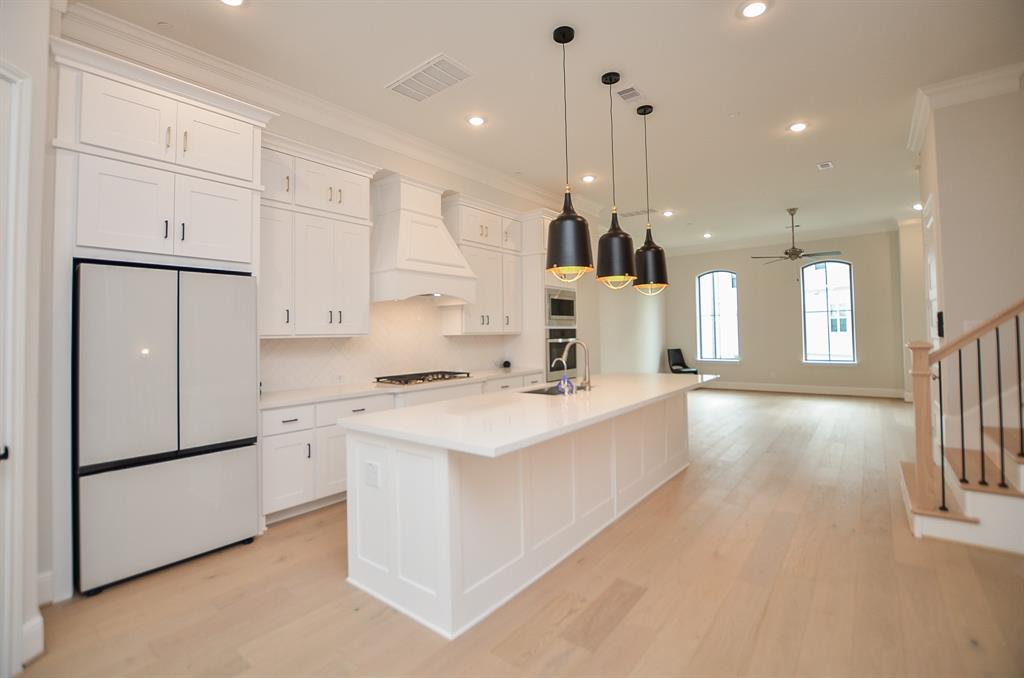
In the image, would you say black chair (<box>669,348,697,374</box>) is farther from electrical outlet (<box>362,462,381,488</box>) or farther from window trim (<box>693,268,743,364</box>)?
electrical outlet (<box>362,462,381,488</box>)

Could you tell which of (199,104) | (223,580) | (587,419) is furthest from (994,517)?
(199,104)

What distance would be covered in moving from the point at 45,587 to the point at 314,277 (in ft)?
7.68

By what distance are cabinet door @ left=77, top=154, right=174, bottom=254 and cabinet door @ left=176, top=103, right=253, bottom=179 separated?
0.21m

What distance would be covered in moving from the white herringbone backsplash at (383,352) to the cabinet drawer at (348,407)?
56 centimetres

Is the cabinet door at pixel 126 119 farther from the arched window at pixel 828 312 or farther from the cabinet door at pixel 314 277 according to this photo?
the arched window at pixel 828 312

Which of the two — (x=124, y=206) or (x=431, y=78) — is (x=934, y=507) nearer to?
(x=431, y=78)

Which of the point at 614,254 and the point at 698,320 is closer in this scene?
the point at 614,254

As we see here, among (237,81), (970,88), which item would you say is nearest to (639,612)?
(237,81)

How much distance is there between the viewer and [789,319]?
385 inches

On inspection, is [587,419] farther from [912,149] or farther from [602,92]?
[912,149]

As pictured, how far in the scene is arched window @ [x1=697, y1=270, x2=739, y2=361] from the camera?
10562 mm

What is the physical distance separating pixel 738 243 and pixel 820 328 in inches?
94.6

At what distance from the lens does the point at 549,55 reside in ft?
10.6

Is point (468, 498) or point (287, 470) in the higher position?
point (468, 498)
